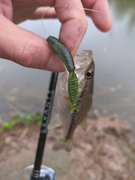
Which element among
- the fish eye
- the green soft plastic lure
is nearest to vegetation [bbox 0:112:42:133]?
the fish eye

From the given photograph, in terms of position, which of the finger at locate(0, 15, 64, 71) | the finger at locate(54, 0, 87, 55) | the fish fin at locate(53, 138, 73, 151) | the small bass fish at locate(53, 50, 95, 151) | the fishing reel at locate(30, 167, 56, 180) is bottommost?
the fishing reel at locate(30, 167, 56, 180)

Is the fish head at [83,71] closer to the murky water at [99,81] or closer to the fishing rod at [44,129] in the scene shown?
the fishing rod at [44,129]

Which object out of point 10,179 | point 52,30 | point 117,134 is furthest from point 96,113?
point 52,30

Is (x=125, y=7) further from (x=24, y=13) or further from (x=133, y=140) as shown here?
(x=24, y=13)

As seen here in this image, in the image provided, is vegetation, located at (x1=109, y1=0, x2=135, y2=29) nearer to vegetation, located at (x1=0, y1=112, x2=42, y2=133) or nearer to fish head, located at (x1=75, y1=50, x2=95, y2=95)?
vegetation, located at (x1=0, y1=112, x2=42, y2=133)

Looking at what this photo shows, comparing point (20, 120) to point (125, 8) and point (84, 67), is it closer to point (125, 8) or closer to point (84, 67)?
point (84, 67)

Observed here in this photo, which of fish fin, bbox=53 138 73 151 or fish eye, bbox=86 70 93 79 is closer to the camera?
fish eye, bbox=86 70 93 79

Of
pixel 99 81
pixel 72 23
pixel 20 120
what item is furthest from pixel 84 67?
pixel 99 81
